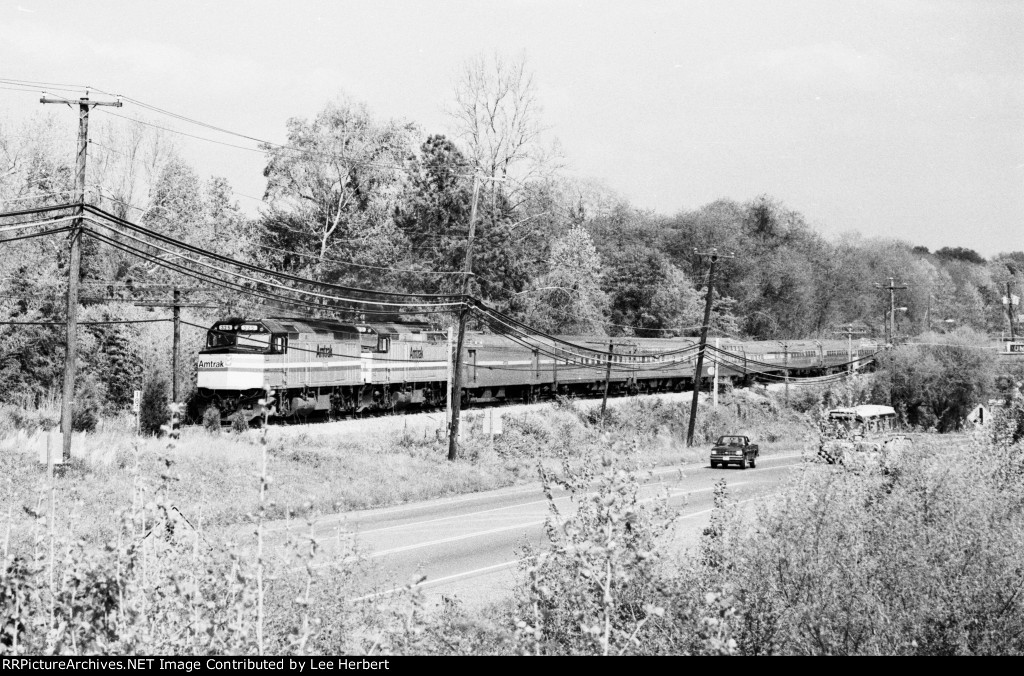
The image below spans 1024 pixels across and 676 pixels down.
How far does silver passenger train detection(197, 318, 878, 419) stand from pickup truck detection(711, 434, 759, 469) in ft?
28.6

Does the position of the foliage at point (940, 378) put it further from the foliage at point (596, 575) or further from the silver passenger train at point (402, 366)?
the foliage at point (596, 575)

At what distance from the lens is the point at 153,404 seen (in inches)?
1633

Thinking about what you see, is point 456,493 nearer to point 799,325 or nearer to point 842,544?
point 842,544

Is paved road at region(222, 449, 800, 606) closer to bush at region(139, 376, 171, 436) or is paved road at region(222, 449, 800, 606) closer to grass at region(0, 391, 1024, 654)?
grass at region(0, 391, 1024, 654)

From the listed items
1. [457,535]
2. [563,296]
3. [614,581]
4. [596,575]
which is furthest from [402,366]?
[596,575]

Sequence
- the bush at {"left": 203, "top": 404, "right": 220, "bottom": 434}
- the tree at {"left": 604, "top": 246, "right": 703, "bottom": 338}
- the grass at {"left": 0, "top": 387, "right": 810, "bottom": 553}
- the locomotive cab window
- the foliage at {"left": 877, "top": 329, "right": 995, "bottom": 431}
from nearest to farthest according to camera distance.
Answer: the grass at {"left": 0, "top": 387, "right": 810, "bottom": 553}, the bush at {"left": 203, "top": 404, "right": 220, "bottom": 434}, the locomotive cab window, the foliage at {"left": 877, "top": 329, "right": 995, "bottom": 431}, the tree at {"left": 604, "top": 246, "right": 703, "bottom": 338}

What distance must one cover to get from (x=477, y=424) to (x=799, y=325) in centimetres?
6873

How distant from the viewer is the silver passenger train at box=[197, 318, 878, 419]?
34906mm

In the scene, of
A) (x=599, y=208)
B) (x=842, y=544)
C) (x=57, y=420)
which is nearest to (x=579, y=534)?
(x=842, y=544)

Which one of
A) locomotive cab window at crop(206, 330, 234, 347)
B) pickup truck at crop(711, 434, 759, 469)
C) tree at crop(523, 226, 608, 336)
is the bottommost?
pickup truck at crop(711, 434, 759, 469)

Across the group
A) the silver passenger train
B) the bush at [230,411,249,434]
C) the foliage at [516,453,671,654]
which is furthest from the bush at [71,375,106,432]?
the foliage at [516,453,671,654]

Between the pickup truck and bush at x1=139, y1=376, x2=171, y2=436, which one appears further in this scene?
the pickup truck

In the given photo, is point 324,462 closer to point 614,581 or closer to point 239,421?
point 239,421

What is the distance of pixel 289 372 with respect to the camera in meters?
35.6
